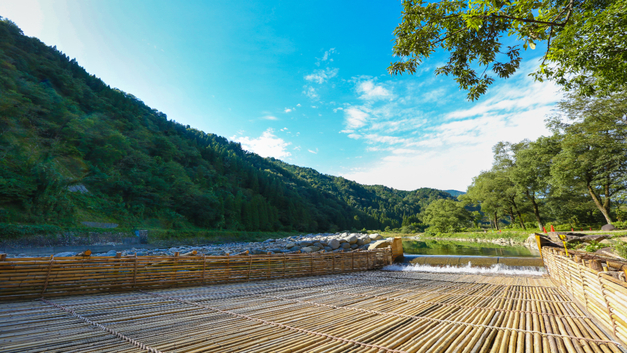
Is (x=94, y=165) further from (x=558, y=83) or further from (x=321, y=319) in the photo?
(x=558, y=83)

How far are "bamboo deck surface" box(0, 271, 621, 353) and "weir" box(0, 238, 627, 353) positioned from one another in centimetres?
1

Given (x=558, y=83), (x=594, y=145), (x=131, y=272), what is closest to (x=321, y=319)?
(x=131, y=272)

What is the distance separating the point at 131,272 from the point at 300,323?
4593 millimetres

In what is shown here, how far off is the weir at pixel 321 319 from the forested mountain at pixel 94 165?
2300cm

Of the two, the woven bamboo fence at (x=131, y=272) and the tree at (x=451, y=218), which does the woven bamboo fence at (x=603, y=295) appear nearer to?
the woven bamboo fence at (x=131, y=272)

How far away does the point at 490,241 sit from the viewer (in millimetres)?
27656

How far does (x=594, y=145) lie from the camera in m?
18.9

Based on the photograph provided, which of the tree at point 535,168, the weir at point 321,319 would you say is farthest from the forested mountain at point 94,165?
the tree at point 535,168

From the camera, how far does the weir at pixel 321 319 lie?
2.50m

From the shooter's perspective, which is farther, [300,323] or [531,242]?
[531,242]

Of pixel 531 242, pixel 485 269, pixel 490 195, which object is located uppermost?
pixel 490 195

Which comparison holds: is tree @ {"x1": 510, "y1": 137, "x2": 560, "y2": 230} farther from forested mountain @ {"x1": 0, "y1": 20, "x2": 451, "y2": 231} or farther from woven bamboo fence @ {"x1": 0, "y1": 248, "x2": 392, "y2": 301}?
forested mountain @ {"x1": 0, "y1": 20, "x2": 451, "y2": 231}

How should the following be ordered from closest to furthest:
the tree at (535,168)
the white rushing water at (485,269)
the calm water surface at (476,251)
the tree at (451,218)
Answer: the white rushing water at (485,269)
the calm water surface at (476,251)
the tree at (535,168)
the tree at (451,218)

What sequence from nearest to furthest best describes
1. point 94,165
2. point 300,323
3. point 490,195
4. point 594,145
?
point 300,323 < point 594,145 < point 94,165 < point 490,195
